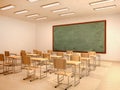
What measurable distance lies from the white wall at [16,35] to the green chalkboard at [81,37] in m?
2.52

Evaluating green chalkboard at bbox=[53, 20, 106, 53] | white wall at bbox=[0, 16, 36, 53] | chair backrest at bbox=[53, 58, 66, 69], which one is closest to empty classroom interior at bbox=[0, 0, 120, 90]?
white wall at bbox=[0, 16, 36, 53]

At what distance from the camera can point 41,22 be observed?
12.6 meters

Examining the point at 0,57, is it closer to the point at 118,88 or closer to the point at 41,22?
the point at 118,88

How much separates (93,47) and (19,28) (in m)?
6.72

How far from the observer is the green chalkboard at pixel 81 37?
9.36m

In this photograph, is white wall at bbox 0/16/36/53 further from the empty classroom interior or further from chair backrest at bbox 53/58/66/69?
chair backrest at bbox 53/58/66/69

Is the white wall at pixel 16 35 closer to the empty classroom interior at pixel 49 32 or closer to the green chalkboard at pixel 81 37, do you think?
the empty classroom interior at pixel 49 32

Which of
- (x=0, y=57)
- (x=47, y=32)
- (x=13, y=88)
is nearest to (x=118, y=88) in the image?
(x=13, y=88)

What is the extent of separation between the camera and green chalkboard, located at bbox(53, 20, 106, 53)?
936 centimetres

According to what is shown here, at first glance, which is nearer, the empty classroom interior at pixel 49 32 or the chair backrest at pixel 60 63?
the chair backrest at pixel 60 63

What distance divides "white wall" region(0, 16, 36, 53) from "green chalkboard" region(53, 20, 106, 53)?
8.25ft

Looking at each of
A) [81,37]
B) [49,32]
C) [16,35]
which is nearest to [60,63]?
[81,37]

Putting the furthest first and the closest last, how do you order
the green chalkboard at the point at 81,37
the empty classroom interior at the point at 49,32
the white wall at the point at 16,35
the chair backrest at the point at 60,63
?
the white wall at the point at 16,35 < the green chalkboard at the point at 81,37 < the empty classroom interior at the point at 49,32 < the chair backrest at the point at 60,63

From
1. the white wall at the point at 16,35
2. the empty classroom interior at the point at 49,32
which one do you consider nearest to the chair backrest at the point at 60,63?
the empty classroom interior at the point at 49,32
